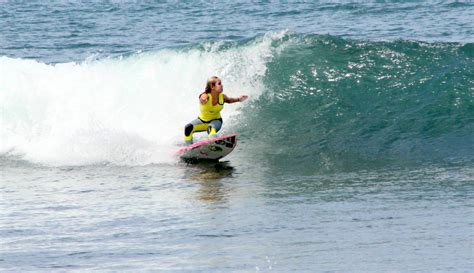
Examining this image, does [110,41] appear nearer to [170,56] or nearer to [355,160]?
[170,56]

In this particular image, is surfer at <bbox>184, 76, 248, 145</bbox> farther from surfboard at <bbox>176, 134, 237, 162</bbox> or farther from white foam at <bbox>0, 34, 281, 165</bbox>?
white foam at <bbox>0, 34, 281, 165</bbox>

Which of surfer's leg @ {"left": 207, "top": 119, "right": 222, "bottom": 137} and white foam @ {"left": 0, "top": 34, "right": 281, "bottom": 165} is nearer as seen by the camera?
surfer's leg @ {"left": 207, "top": 119, "right": 222, "bottom": 137}

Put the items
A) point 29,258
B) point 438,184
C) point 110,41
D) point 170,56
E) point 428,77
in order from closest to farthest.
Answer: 1. point 29,258
2. point 438,184
3. point 428,77
4. point 170,56
5. point 110,41

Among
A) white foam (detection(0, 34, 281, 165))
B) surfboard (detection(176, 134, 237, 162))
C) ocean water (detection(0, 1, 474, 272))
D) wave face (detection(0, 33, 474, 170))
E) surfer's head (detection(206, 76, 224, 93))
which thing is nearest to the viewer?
ocean water (detection(0, 1, 474, 272))

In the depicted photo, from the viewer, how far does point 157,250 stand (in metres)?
8.80

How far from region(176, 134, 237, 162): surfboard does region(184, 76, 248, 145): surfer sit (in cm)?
31

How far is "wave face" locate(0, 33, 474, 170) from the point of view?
14.7 metres

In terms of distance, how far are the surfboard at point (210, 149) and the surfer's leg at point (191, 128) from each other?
23 cm

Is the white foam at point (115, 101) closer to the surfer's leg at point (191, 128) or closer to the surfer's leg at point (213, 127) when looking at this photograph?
the surfer's leg at point (191, 128)

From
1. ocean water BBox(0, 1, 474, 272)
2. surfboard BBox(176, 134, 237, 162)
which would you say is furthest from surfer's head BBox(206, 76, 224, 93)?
ocean water BBox(0, 1, 474, 272)

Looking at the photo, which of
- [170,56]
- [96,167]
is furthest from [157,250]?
[170,56]

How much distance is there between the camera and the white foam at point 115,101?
49.3ft

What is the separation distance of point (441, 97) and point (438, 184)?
570cm

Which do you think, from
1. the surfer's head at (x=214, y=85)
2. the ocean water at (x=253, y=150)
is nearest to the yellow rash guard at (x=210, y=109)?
the surfer's head at (x=214, y=85)
